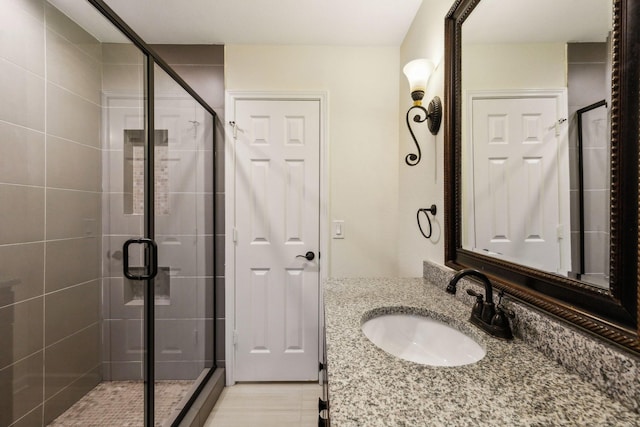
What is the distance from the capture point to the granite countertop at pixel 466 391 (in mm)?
474

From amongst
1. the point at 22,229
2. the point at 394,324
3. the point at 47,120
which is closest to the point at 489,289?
the point at 394,324

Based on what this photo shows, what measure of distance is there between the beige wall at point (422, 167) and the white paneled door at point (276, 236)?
64 cm

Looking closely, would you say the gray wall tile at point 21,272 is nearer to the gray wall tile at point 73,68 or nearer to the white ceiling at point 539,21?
the gray wall tile at point 73,68

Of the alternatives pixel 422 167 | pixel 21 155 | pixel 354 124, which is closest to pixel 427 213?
pixel 422 167

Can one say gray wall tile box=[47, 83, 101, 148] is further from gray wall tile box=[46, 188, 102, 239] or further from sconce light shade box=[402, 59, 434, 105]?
sconce light shade box=[402, 59, 434, 105]

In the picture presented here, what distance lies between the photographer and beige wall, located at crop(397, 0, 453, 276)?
4.59ft

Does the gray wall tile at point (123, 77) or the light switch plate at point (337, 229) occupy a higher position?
the gray wall tile at point (123, 77)

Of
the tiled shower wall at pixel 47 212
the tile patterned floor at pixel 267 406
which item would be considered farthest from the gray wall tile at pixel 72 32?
the tile patterned floor at pixel 267 406

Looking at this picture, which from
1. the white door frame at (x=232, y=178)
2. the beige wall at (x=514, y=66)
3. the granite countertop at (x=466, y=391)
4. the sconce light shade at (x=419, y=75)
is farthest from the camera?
the white door frame at (x=232, y=178)

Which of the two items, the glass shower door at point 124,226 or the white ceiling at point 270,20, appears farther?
the white ceiling at point 270,20

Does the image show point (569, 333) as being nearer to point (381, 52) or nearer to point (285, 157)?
point (285, 157)

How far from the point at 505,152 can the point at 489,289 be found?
1.52 ft

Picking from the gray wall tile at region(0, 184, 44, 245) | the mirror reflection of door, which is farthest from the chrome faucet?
the gray wall tile at region(0, 184, 44, 245)

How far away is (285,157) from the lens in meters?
2.03
